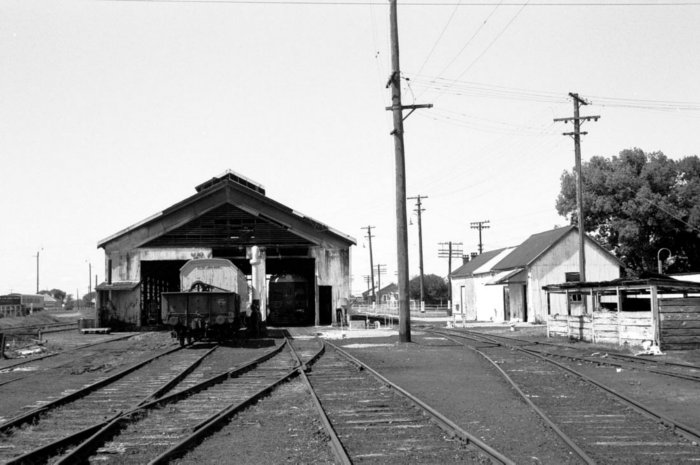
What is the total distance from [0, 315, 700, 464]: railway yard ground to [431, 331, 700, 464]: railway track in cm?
2

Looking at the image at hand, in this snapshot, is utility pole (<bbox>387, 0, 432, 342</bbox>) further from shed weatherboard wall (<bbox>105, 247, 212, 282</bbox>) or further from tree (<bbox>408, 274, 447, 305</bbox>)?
tree (<bbox>408, 274, 447, 305</bbox>)

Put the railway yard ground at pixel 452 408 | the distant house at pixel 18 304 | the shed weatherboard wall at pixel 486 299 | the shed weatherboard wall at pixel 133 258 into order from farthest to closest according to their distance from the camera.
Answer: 1. the distant house at pixel 18 304
2. the shed weatherboard wall at pixel 486 299
3. the shed weatherboard wall at pixel 133 258
4. the railway yard ground at pixel 452 408

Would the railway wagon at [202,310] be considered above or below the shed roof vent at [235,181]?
below

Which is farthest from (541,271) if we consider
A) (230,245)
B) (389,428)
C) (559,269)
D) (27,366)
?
(389,428)

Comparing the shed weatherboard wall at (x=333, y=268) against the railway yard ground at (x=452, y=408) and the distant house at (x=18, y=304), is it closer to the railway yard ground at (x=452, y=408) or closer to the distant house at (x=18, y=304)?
the railway yard ground at (x=452, y=408)

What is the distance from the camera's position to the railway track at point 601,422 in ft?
22.4

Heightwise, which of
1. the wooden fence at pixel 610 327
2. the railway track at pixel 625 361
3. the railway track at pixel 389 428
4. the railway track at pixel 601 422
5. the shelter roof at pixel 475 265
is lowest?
Answer: the railway track at pixel 625 361

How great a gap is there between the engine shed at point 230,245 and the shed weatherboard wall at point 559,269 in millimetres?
12268

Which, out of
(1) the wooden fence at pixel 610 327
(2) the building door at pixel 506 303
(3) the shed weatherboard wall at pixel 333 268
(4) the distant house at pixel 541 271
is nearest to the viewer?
(1) the wooden fence at pixel 610 327

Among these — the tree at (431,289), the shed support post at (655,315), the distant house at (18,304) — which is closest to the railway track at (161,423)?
the shed support post at (655,315)

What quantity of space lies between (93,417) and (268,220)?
28781mm

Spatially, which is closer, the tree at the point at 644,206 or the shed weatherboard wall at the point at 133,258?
the shed weatherboard wall at the point at 133,258

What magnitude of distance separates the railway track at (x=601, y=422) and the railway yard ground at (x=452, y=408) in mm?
21

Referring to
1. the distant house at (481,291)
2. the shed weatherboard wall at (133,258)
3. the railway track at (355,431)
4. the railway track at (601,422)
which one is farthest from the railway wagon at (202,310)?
the distant house at (481,291)
